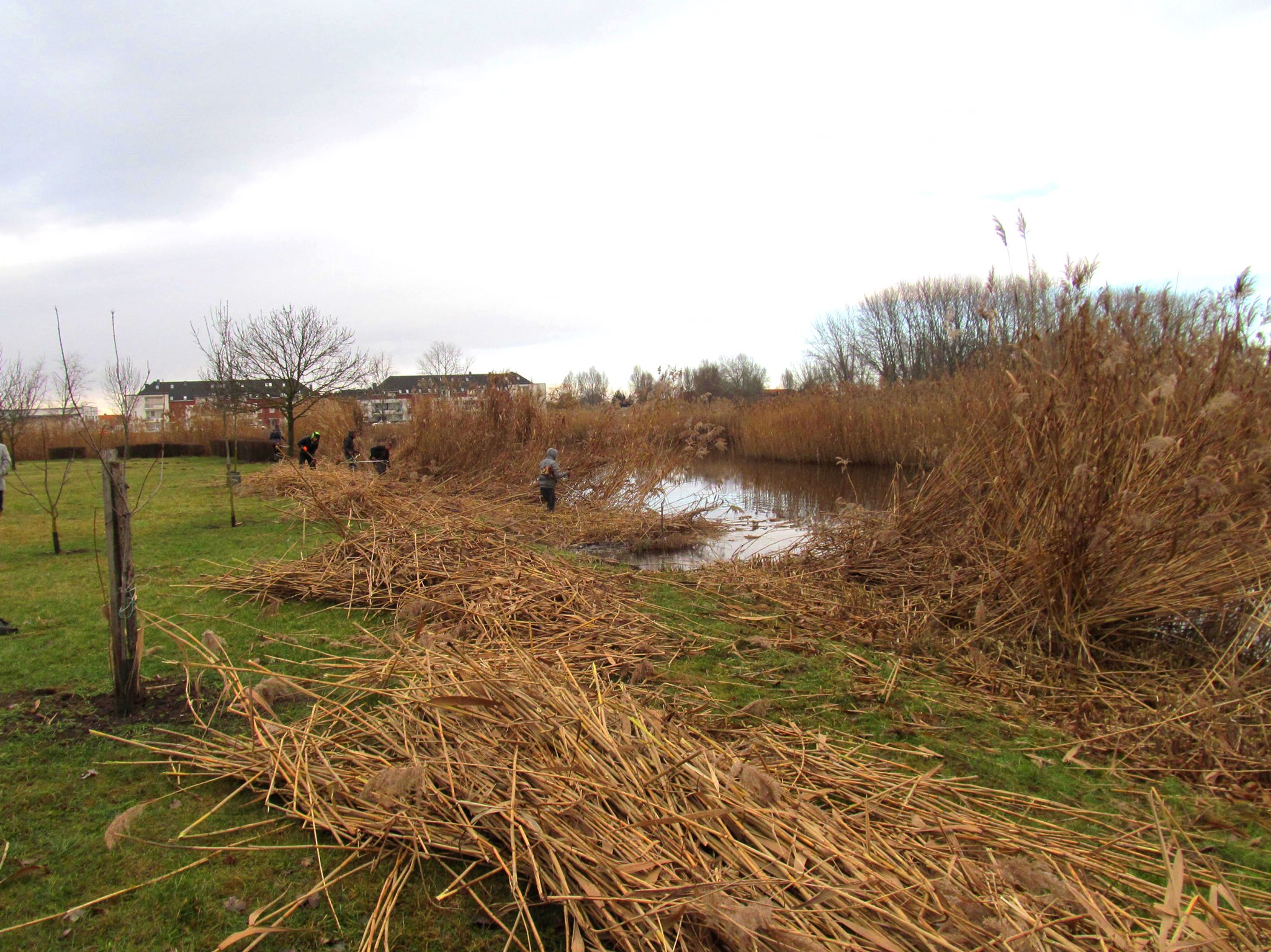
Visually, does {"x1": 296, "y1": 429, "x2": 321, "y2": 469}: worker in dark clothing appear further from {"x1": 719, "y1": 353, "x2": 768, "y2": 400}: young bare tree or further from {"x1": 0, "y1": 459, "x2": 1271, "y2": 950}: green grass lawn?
{"x1": 719, "y1": 353, "x2": 768, "y2": 400}: young bare tree

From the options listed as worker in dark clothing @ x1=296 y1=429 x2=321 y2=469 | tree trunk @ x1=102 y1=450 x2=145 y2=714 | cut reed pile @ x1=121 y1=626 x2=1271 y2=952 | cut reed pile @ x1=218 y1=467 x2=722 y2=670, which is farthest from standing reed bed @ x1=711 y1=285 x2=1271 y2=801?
worker in dark clothing @ x1=296 y1=429 x2=321 y2=469

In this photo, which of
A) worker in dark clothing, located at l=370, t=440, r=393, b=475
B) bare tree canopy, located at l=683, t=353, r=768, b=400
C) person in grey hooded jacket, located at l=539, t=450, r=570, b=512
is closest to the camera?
person in grey hooded jacket, located at l=539, t=450, r=570, b=512

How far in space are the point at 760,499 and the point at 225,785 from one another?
14.3m

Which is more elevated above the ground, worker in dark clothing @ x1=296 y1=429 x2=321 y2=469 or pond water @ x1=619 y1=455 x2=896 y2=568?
worker in dark clothing @ x1=296 y1=429 x2=321 y2=469

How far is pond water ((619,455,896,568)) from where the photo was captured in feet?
35.5

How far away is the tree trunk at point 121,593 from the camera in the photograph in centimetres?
367

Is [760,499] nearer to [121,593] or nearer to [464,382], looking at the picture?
[464,382]

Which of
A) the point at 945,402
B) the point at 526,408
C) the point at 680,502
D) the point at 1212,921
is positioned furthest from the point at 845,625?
the point at 526,408

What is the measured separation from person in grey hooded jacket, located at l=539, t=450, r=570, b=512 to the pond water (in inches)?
83.2

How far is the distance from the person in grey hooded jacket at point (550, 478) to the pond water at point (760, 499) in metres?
2.11

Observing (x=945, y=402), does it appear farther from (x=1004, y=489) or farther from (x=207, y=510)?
(x=207, y=510)

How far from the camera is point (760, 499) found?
16.7m

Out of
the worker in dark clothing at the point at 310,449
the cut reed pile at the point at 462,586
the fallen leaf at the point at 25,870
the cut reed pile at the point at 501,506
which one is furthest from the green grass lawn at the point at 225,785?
the worker in dark clothing at the point at 310,449

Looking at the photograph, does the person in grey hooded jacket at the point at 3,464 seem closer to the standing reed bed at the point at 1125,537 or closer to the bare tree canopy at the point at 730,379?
the standing reed bed at the point at 1125,537
